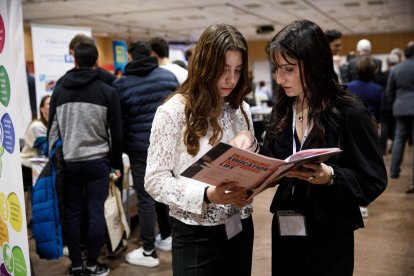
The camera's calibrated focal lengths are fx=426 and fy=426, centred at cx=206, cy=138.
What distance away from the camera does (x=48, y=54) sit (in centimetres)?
539

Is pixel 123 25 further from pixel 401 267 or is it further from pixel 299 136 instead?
pixel 299 136

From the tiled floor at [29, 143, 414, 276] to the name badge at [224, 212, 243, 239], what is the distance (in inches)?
64.7

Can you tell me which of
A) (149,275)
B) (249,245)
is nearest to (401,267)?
(149,275)

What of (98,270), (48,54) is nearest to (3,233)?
(98,270)

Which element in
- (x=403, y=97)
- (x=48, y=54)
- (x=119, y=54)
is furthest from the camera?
(x=119, y=54)

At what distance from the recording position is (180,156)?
1372 millimetres

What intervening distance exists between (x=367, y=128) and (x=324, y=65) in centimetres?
23

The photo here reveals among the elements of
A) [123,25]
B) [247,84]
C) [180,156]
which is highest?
[123,25]

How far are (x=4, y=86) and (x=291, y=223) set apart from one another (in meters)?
1.45

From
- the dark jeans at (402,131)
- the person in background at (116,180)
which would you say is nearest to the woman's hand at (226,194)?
the person in background at (116,180)

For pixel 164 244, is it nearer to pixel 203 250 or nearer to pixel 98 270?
pixel 98 270

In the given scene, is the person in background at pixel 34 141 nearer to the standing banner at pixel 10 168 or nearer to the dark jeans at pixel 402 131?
the standing banner at pixel 10 168

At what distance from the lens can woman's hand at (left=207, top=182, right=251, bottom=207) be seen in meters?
1.22

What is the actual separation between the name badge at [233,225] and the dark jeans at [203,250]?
2 cm
